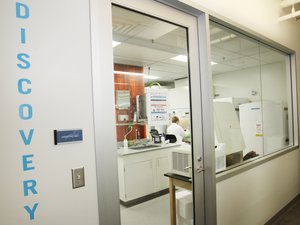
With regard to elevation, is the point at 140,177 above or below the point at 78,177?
below

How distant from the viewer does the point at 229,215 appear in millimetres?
2057

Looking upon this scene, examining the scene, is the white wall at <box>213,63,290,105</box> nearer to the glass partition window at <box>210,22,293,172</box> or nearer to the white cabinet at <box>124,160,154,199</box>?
the glass partition window at <box>210,22,293,172</box>

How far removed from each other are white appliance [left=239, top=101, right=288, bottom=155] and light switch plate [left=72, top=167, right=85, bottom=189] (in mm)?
2420

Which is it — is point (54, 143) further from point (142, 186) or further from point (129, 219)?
point (142, 186)

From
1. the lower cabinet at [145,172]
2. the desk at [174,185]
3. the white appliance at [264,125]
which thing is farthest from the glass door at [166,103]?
the white appliance at [264,125]

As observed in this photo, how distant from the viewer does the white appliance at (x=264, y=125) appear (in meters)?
2.98

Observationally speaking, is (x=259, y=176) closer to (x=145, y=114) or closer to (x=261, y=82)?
(x=261, y=82)

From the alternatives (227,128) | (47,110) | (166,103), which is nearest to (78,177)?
(47,110)

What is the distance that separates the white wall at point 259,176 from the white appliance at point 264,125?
0.82 feet

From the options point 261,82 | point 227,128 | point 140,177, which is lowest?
point 140,177

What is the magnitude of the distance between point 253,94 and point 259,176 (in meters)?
1.48

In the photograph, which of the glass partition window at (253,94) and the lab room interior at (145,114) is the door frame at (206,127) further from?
the glass partition window at (253,94)

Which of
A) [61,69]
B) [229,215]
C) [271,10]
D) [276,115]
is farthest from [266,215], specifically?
[61,69]

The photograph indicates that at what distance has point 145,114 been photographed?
180 centimetres
